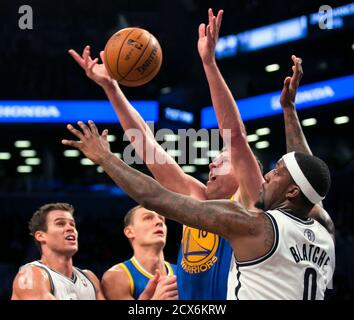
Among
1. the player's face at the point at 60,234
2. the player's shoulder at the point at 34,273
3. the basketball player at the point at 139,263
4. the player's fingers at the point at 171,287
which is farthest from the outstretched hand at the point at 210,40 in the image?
the player's shoulder at the point at 34,273

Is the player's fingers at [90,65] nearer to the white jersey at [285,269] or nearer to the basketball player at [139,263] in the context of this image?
the basketball player at [139,263]

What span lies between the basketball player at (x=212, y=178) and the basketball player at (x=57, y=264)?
97cm

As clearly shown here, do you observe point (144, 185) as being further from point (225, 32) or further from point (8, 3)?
point (8, 3)

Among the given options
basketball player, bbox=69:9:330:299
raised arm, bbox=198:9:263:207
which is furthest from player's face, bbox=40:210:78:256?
raised arm, bbox=198:9:263:207

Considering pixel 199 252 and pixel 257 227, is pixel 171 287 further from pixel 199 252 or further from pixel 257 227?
pixel 257 227

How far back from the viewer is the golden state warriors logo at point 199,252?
13.8 ft

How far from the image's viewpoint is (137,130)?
15.1 ft

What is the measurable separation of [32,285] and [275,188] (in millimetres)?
2063

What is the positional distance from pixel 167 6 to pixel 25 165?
21.9 ft

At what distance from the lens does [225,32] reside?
17.6 meters

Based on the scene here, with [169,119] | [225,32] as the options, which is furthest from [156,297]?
[225,32]

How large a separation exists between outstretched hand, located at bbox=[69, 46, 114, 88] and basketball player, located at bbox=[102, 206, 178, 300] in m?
1.43

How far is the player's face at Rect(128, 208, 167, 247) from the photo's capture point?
5.43m

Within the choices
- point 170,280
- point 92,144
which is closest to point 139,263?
point 170,280
